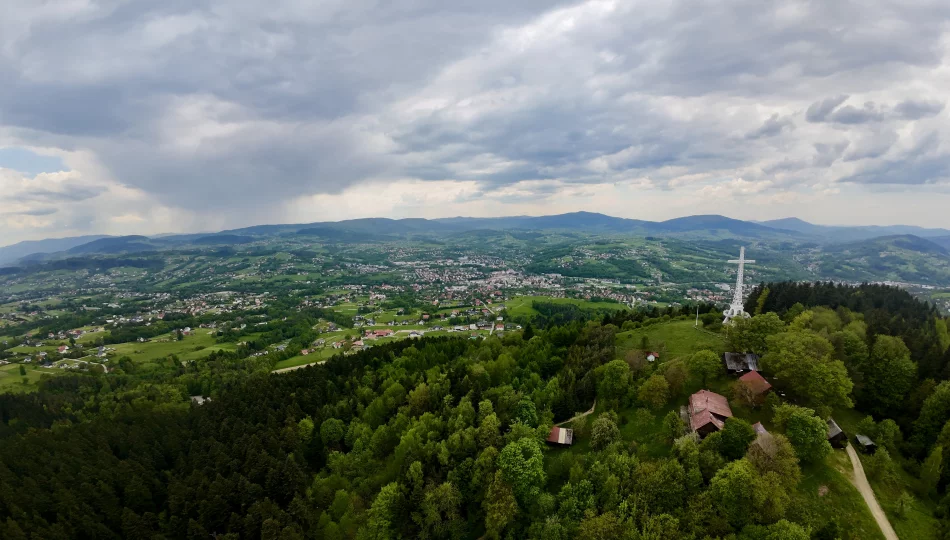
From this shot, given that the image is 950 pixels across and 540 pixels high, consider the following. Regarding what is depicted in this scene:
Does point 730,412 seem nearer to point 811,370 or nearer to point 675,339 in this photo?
point 811,370

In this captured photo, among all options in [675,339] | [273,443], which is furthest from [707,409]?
[273,443]

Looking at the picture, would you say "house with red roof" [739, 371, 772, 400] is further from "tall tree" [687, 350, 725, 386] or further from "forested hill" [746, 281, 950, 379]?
"forested hill" [746, 281, 950, 379]

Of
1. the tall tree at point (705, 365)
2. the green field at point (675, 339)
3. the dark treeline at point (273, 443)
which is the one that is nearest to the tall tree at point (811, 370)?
the tall tree at point (705, 365)

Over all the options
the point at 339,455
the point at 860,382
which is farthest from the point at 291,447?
the point at 860,382

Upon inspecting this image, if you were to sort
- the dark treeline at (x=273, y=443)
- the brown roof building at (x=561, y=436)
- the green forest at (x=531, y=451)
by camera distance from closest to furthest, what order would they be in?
the green forest at (x=531, y=451), the dark treeline at (x=273, y=443), the brown roof building at (x=561, y=436)

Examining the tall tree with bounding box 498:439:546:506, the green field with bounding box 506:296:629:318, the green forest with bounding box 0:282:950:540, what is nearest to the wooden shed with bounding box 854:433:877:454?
the green forest with bounding box 0:282:950:540

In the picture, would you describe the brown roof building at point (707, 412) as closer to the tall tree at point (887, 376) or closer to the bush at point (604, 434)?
the bush at point (604, 434)
